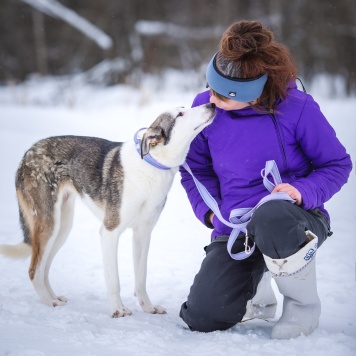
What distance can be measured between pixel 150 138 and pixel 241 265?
2.97 feet

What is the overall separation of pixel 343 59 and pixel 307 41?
93 cm

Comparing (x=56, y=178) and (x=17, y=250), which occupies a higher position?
(x=56, y=178)

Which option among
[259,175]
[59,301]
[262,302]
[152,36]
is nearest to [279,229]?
[259,175]

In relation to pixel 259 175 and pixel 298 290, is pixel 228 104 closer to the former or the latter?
pixel 259 175

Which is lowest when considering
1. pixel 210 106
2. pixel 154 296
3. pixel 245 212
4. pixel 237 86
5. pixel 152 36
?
pixel 154 296

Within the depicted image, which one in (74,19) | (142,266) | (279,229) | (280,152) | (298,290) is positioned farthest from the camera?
(74,19)

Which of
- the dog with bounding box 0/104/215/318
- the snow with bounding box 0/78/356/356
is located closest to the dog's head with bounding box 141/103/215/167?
the dog with bounding box 0/104/215/318

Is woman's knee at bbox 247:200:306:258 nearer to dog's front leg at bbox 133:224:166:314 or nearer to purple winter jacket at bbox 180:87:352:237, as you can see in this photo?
purple winter jacket at bbox 180:87:352:237

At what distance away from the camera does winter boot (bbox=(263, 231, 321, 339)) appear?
2.47 m

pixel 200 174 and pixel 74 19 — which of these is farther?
pixel 74 19

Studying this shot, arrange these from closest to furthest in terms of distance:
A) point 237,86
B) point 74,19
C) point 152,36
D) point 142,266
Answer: point 237,86 → point 142,266 → point 152,36 → point 74,19

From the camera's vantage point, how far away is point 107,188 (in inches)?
125

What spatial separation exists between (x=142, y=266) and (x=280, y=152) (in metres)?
1.18

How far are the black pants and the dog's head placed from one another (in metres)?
0.58
